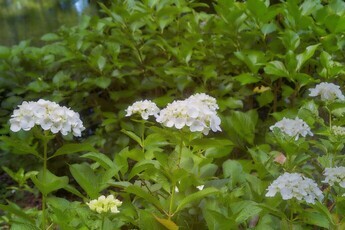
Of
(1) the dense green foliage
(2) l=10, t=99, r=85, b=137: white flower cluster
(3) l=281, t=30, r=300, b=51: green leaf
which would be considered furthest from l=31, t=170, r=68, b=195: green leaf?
(3) l=281, t=30, r=300, b=51: green leaf

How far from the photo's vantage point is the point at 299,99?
2162 millimetres

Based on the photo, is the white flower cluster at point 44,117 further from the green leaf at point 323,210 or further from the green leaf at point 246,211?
the green leaf at point 323,210

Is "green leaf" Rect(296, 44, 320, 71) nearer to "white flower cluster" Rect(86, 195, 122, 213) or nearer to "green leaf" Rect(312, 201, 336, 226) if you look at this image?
"green leaf" Rect(312, 201, 336, 226)

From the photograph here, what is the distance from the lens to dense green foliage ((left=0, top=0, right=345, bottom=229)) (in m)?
1.27

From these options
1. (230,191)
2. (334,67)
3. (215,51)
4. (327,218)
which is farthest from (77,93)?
(327,218)

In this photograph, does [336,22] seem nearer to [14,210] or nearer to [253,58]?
[253,58]

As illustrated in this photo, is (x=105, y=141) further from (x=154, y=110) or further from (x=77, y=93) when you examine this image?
(x=154, y=110)

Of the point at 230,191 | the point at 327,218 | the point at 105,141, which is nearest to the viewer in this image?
the point at 327,218

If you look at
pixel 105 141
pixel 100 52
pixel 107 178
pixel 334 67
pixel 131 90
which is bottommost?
pixel 105 141

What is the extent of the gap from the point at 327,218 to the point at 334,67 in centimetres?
86

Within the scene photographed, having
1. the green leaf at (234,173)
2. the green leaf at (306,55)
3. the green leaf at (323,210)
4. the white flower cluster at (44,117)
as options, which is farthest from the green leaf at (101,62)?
the green leaf at (323,210)

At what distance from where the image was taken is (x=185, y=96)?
2457 millimetres

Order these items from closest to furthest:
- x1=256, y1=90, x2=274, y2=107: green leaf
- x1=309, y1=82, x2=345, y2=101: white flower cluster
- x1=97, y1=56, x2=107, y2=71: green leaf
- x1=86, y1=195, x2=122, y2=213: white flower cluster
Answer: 1. x1=86, y1=195, x2=122, y2=213: white flower cluster
2. x1=309, y1=82, x2=345, y2=101: white flower cluster
3. x1=256, y1=90, x2=274, y2=107: green leaf
4. x1=97, y1=56, x2=107, y2=71: green leaf

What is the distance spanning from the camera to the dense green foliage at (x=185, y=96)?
127cm
